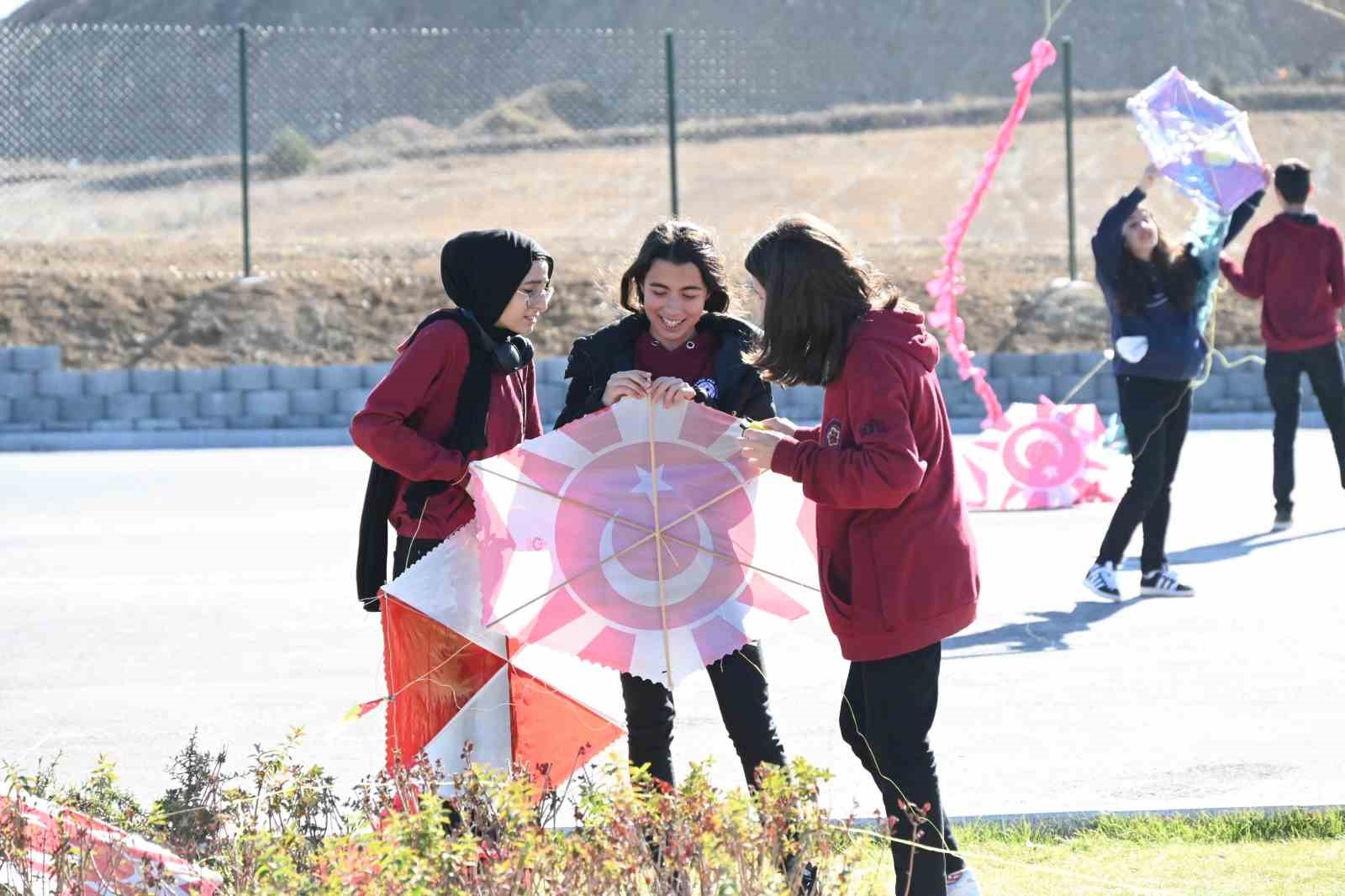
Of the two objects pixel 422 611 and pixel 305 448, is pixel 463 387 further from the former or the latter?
pixel 305 448

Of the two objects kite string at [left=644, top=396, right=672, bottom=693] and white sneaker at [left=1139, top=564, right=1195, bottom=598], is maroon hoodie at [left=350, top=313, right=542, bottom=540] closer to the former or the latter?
kite string at [left=644, top=396, right=672, bottom=693]

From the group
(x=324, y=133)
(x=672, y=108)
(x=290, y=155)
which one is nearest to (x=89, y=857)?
(x=672, y=108)

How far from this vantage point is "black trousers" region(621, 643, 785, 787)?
447 centimetres

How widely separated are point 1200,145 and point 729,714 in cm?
583

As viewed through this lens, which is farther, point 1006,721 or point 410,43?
point 410,43

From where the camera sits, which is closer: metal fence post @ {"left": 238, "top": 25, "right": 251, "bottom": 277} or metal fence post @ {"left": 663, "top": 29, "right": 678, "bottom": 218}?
metal fence post @ {"left": 663, "top": 29, "right": 678, "bottom": 218}

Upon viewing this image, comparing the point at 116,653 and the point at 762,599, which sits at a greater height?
the point at 762,599

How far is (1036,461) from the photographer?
1194 centimetres

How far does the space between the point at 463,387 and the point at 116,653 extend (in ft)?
12.2

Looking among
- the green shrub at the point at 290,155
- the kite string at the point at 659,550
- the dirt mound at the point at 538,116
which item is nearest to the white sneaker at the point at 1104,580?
the kite string at the point at 659,550

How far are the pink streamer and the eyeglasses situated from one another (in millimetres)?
6568

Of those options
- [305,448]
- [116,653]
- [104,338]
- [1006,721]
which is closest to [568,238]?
[104,338]

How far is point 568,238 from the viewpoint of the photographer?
26.8 m

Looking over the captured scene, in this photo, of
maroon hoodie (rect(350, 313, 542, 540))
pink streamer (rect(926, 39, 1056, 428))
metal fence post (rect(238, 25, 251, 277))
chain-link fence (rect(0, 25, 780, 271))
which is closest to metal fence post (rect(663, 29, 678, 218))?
chain-link fence (rect(0, 25, 780, 271))
